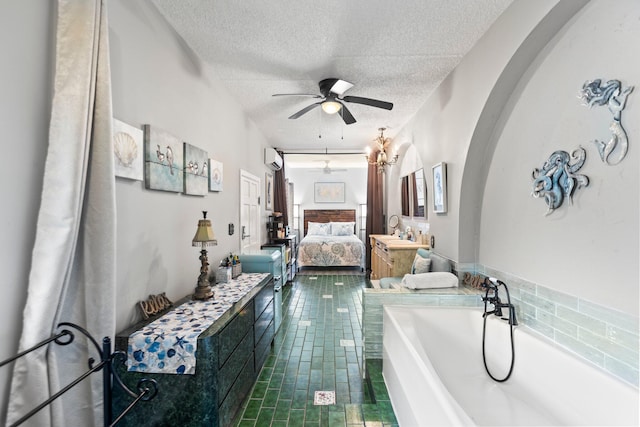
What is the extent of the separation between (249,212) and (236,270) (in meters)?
1.47

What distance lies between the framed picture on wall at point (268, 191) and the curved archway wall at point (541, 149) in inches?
130

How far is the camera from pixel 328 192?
8.94m

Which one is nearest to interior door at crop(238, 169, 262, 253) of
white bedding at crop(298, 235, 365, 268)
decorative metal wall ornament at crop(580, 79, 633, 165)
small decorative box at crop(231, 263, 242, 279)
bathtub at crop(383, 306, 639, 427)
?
small decorative box at crop(231, 263, 242, 279)

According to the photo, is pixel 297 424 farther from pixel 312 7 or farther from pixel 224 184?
pixel 312 7

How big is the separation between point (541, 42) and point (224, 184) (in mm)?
2828

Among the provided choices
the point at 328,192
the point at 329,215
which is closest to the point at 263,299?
the point at 329,215

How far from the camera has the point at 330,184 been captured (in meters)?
8.94

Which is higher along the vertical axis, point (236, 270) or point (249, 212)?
point (249, 212)

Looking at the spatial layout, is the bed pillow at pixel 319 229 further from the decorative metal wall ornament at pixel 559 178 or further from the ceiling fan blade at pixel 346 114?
the decorative metal wall ornament at pixel 559 178

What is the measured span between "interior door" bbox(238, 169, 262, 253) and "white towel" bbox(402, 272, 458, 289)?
213cm

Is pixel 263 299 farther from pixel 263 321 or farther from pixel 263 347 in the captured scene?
pixel 263 347

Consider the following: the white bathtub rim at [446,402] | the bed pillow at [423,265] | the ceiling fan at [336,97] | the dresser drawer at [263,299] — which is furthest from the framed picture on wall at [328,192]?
the white bathtub rim at [446,402]

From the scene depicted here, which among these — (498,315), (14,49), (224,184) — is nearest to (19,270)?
(14,49)

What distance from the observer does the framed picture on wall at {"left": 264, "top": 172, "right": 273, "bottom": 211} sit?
17.3ft
